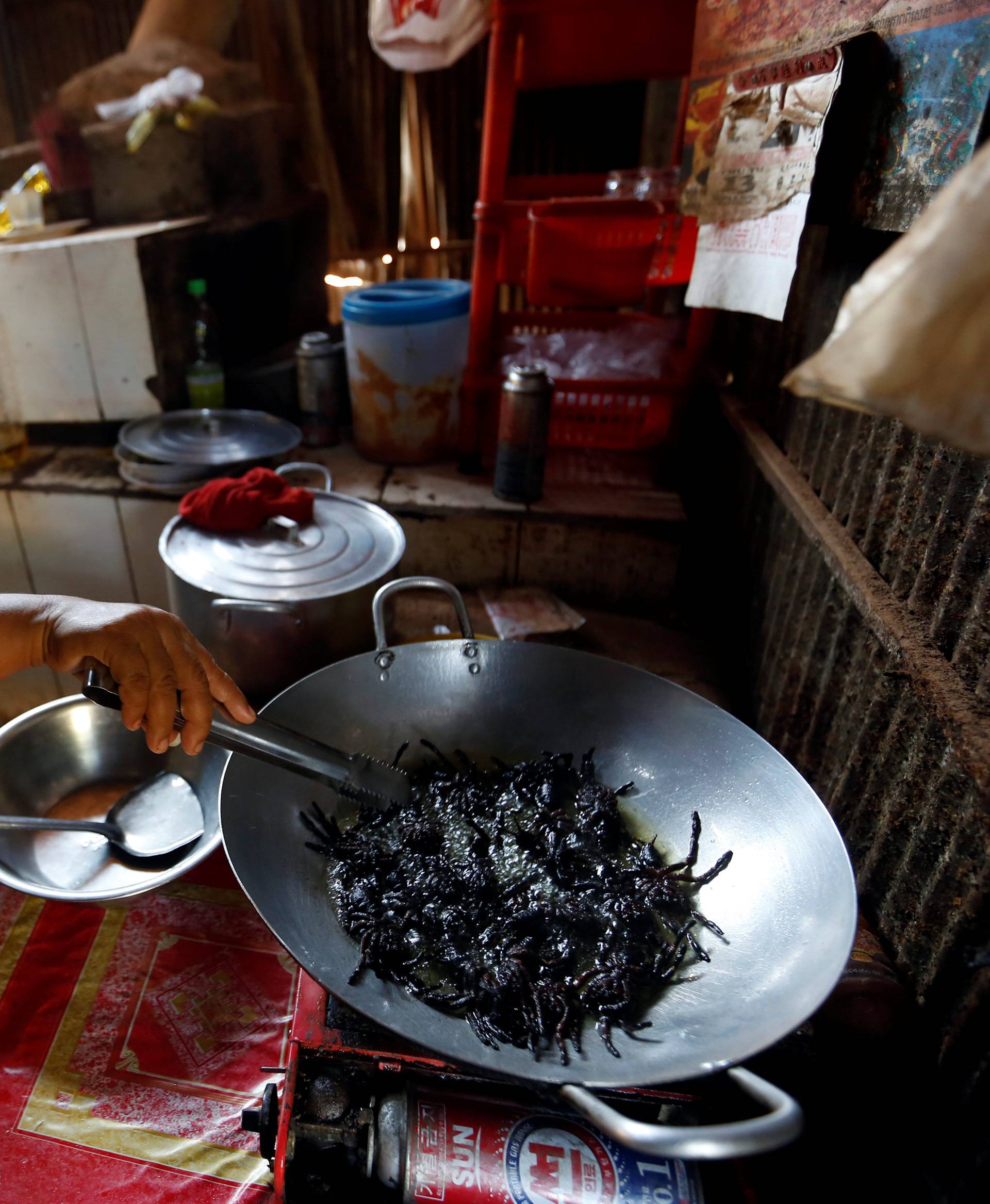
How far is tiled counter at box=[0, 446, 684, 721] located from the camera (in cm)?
369

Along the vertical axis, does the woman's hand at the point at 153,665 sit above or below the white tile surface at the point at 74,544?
above

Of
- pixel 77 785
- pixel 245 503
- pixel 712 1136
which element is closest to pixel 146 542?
pixel 245 503

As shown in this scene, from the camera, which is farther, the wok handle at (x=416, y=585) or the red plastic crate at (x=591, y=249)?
the red plastic crate at (x=591, y=249)

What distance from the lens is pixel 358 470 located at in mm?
4094

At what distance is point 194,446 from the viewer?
140 inches

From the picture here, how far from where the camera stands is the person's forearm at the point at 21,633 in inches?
70.7

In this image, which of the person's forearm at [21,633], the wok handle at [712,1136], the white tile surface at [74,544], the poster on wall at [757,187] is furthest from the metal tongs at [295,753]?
the white tile surface at [74,544]

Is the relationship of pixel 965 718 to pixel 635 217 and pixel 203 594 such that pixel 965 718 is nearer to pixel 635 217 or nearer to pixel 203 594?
pixel 203 594

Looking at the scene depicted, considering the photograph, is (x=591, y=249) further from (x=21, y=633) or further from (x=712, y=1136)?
(x=712, y=1136)

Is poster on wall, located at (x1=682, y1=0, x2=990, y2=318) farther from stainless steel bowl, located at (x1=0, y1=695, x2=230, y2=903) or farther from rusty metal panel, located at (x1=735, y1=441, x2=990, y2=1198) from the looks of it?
stainless steel bowl, located at (x1=0, y1=695, x2=230, y2=903)

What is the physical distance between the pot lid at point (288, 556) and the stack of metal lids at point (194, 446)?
81 cm

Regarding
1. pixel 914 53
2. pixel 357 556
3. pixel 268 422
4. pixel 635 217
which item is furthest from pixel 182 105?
pixel 914 53

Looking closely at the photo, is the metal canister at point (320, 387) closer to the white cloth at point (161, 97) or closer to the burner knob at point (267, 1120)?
the white cloth at point (161, 97)

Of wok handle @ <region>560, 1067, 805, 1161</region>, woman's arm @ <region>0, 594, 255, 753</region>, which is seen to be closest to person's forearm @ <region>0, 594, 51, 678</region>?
woman's arm @ <region>0, 594, 255, 753</region>
